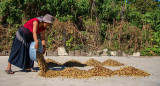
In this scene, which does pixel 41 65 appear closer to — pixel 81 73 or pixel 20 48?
pixel 20 48

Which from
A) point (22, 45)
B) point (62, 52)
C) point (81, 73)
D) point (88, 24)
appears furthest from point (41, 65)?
point (88, 24)

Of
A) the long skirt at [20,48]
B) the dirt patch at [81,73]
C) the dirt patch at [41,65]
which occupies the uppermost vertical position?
the long skirt at [20,48]

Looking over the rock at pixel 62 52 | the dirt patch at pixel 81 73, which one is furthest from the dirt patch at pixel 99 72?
the rock at pixel 62 52

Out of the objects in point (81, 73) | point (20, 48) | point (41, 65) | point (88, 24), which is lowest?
point (81, 73)

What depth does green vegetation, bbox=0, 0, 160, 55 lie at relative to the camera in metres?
9.95

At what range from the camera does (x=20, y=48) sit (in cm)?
500

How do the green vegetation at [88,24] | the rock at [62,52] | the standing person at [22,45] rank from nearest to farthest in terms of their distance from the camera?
the standing person at [22,45] < the rock at [62,52] < the green vegetation at [88,24]

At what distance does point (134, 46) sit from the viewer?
10195 mm

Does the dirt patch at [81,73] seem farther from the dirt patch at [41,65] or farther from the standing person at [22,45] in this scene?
the standing person at [22,45]

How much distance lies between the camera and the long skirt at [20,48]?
4.94 m

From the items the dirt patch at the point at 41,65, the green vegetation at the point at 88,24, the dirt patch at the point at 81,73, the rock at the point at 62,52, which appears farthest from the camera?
the green vegetation at the point at 88,24

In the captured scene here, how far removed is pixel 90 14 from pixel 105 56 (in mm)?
4034

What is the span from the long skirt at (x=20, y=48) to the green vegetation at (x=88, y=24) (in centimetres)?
466

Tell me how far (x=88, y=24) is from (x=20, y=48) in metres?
6.52
